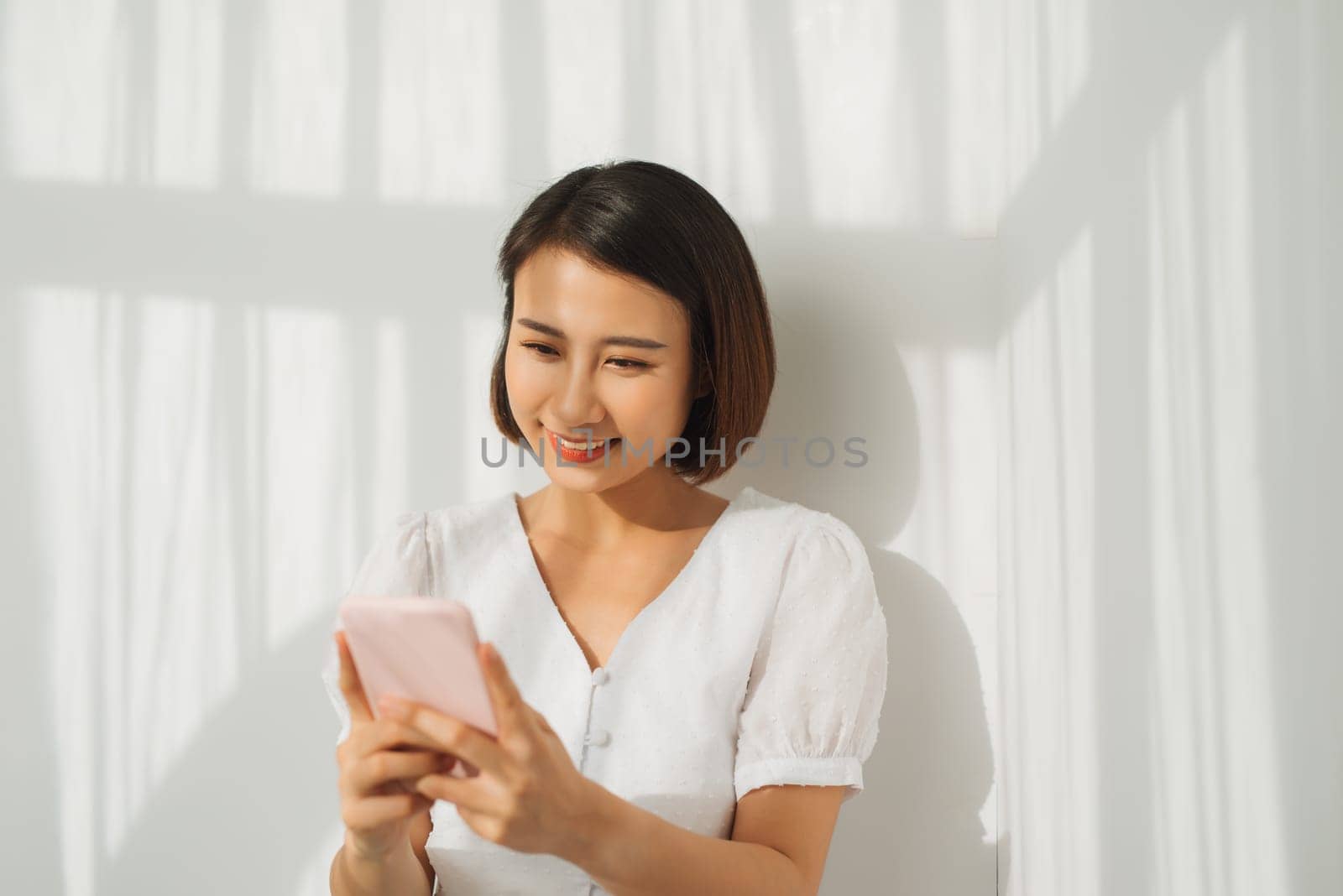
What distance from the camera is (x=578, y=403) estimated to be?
1103mm

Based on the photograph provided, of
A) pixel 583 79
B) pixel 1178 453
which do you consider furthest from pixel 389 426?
pixel 1178 453

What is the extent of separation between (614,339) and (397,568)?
1.18 ft

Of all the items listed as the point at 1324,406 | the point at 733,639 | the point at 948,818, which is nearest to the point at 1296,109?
the point at 1324,406

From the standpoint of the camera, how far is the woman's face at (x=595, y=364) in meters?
1.11

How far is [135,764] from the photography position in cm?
147

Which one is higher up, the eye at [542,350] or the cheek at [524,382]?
the eye at [542,350]

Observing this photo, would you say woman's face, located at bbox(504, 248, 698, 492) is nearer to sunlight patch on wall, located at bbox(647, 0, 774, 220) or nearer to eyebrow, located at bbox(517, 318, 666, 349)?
eyebrow, located at bbox(517, 318, 666, 349)

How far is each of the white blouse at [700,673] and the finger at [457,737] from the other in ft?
0.99

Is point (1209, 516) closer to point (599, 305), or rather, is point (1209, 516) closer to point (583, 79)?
point (599, 305)

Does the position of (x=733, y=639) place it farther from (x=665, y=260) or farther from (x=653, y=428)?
(x=665, y=260)

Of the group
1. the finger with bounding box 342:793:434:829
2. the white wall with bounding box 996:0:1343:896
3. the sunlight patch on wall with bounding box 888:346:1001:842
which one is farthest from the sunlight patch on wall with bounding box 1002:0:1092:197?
the finger with bounding box 342:793:434:829

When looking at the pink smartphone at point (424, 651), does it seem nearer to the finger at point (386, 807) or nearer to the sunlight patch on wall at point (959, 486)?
the finger at point (386, 807)

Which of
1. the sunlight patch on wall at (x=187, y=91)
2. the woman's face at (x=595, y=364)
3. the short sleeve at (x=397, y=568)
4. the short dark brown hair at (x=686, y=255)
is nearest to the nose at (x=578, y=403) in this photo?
the woman's face at (x=595, y=364)

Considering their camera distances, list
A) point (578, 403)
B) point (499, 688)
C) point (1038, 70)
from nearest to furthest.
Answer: point (499, 688), point (578, 403), point (1038, 70)
